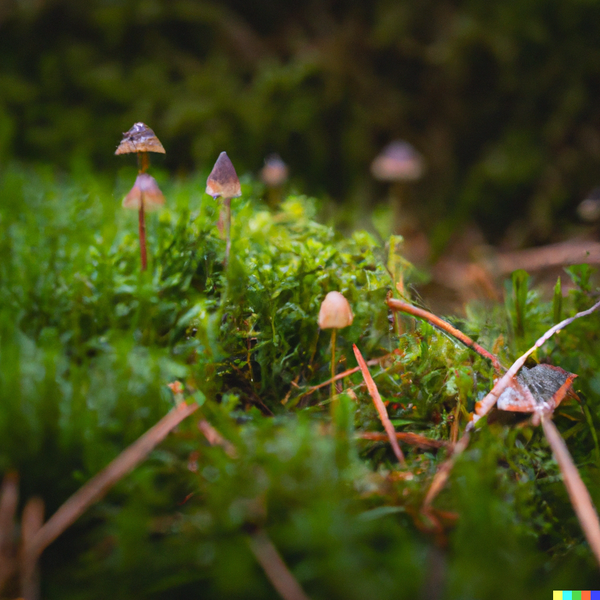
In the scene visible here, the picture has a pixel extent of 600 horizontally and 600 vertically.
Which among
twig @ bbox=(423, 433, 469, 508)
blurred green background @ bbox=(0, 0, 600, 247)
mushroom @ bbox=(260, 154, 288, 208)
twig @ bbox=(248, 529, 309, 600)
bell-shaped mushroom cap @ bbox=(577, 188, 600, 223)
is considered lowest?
twig @ bbox=(248, 529, 309, 600)

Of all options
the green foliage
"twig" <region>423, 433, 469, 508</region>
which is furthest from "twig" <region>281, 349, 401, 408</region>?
"twig" <region>423, 433, 469, 508</region>

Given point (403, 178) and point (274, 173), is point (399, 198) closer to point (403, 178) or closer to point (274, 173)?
point (403, 178)

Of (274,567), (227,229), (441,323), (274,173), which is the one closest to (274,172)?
(274,173)

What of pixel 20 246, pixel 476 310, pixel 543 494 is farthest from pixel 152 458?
pixel 20 246

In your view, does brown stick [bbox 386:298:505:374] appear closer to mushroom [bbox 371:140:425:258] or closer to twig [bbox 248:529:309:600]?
twig [bbox 248:529:309:600]

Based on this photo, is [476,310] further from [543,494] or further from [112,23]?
[112,23]

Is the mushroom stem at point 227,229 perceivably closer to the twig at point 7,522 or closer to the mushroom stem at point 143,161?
the mushroom stem at point 143,161

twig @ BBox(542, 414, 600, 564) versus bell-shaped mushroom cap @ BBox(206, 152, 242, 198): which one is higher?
bell-shaped mushroom cap @ BBox(206, 152, 242, 198)
